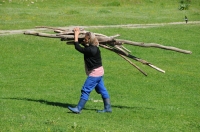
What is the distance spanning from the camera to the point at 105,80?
2034 cm

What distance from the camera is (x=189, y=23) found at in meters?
37.9

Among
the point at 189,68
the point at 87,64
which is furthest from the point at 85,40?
the point at 189,68

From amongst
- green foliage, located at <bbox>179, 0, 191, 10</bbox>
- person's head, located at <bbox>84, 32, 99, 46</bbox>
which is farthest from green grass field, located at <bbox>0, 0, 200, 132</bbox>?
green foliage, located at <bbox>179, 0, 191, 10</bbox>

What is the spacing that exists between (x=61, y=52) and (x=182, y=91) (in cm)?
889

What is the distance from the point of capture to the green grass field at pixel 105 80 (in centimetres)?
1258

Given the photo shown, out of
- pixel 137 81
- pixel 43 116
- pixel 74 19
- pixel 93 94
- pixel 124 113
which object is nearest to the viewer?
pixel 43 116

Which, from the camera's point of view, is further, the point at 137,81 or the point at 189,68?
the point at 189,68

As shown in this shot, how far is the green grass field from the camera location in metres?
12.6

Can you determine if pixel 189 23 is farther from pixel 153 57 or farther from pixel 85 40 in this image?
pixel 85 40

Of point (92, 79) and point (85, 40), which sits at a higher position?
point (85, 40)

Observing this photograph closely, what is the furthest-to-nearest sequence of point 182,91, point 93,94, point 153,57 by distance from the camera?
point 153,57 < point 182,91 < point 93,94

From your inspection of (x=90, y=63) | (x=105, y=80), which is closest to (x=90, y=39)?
(x=90, y=63)

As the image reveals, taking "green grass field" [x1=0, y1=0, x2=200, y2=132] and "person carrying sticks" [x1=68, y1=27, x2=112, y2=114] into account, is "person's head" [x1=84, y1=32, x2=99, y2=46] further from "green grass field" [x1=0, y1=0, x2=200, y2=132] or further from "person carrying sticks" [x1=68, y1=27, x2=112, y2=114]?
"green grass field" [x1=0, y1=0, x2=200, y2=132]

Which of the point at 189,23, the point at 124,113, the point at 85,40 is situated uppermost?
the point at 85,40
